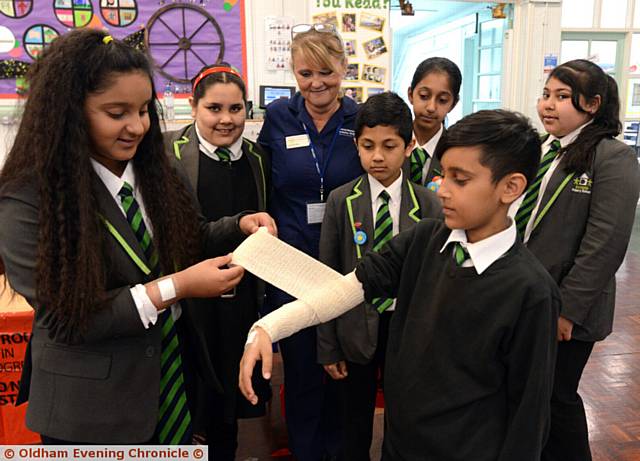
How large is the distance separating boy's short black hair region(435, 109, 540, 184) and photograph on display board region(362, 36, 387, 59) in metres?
4.06

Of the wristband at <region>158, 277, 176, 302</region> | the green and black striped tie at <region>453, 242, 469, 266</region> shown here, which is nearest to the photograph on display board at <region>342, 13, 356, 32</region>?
the green and black striped tie at <region>453, 242, 469, 266</region>

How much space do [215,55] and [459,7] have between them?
5.01m

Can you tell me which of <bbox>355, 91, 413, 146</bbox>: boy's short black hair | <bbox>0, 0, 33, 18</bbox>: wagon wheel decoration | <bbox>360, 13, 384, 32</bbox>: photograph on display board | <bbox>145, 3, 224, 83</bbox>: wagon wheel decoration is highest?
<bbox>360, 13, 384, 32</bbox>: photograph on display board

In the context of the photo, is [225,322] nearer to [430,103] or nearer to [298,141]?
[298,141]

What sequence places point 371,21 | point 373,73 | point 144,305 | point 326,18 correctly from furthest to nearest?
1. point 373,73
2. point 371,21
3. point 326,18
4. point 144,305

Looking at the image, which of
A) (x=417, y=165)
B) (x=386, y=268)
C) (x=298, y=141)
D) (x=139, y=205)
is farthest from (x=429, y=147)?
(x=139, y=205)

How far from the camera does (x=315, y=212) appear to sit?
207cm

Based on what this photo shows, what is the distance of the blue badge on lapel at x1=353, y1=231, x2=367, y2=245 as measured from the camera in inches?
69.1

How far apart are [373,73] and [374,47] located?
243mm

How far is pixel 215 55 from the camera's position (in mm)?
4535

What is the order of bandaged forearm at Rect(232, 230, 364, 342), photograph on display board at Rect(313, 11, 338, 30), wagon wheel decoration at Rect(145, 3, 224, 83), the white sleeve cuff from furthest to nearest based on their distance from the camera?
1. photograph on display board at Rect(313, 11, 338, 30)
2. wagon wheel decoration at Rect(145, 3, 224, 83)
3. bandaged forearm at Rect(232, 230, 364, 342)
4. the white sleeve cuff

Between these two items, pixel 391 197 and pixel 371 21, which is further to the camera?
pixel 371 21

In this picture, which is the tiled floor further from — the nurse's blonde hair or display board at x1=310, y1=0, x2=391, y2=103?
display board at x1=310, y1=0, x2=391, y2=103

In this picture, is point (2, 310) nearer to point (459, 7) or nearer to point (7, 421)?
point (7, 421)
